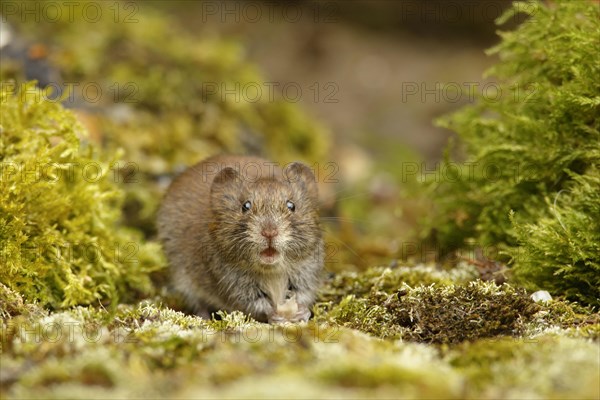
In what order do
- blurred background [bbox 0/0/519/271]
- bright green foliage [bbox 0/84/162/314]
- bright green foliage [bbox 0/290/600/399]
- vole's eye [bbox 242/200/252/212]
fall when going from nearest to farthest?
1. bright green foliage [bbox 0/290/600/399]
2. bright green foliage [bbox 0/84/162/314]
3. vole's eye [bbox 242/200/252/212]
4. blurred background [bbox 0/0/519/271]

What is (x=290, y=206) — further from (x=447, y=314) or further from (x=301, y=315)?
(x=447, y=314)

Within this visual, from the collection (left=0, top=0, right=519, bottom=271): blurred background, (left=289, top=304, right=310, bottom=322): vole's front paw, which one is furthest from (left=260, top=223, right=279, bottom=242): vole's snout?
(left=0, top=0, right=519, bottom=271): blurred background

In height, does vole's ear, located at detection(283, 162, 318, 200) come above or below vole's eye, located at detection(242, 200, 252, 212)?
above

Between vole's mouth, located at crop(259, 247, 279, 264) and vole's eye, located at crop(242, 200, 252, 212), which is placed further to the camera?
vole's eye, located at crop(242, 200, 252, 212)

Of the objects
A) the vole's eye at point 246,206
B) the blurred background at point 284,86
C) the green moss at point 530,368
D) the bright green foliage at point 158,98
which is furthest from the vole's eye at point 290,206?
the bright green foliage at point 158,98

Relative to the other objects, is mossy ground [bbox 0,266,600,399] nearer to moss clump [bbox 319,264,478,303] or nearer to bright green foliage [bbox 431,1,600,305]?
bright green foliage [bbox 431,1,600,305]

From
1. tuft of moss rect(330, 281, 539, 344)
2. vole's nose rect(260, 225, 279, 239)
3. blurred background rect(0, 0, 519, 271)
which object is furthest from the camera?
blurred background rect(0, 0, 519, 271)

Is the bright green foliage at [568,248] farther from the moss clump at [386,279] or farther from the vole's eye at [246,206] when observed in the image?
the vole's eye at [246,206]

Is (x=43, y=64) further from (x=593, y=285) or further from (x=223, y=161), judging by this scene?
(x=593, y=285)

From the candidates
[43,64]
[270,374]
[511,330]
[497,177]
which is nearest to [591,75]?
[497,177]
